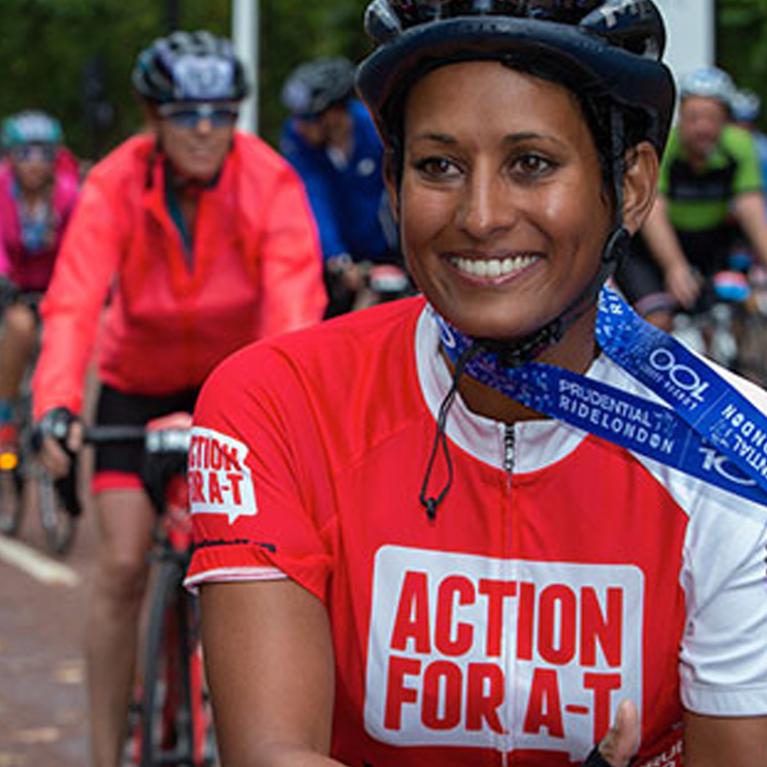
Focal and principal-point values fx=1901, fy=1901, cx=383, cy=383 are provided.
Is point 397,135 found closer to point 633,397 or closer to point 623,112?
point 623,112

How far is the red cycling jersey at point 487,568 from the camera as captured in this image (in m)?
2.46

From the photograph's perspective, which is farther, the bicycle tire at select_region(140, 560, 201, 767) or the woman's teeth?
the bicycle tire at select_region(140, 560, 201, 767)

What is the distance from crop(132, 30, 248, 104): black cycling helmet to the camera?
523 centimetres

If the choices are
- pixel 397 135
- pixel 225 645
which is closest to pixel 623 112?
pixel 397 135

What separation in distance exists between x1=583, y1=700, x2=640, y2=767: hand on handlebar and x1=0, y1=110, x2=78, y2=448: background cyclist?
8.62 meters

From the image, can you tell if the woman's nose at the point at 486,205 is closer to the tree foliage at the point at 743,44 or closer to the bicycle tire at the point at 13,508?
the bicycle tire at the point at 13,508

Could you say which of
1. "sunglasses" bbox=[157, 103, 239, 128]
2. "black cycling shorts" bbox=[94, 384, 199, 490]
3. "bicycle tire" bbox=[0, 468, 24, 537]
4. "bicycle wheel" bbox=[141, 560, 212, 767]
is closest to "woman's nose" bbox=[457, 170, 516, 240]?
"bicycle wheel" bbox=[141, 560, 212, 767]

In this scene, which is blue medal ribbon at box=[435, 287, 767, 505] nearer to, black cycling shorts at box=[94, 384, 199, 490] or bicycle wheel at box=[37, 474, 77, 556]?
black cycling shorts at box=[94, 384, 199, 490]

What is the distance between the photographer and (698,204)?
1152 cm

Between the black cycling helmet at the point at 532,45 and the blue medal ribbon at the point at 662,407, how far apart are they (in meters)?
0.33

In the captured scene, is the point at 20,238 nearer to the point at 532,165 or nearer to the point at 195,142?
the point at 195,142

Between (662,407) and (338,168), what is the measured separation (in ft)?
24.9

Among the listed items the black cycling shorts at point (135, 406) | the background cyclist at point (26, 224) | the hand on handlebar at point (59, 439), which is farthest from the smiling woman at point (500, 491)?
the background cyclist at point (26, 224)

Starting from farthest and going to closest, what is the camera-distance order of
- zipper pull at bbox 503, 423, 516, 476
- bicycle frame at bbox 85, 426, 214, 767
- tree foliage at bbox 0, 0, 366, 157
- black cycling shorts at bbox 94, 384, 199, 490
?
tree foliage at bbox 0, 0, 366, 157, black cycling shorts at bbox 94, 384, 199, 490, bicycle frame at bbox 85, 426, 214, 767, zipper pull at bbox 503, 423, 516, 476
